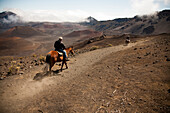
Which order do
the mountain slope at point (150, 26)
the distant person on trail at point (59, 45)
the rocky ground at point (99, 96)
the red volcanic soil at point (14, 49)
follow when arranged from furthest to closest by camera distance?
the mountain slope at point (150, 26) → the red volcanic soil at point (14, 49) → the distant person on trail at point (59, 45) → the rocky ground at point (99, 96)

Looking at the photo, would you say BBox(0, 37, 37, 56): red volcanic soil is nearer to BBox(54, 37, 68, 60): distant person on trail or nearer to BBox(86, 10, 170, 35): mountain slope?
BBox(54, 37, 68, 60): distant person on trail

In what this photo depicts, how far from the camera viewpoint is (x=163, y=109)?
291 cm

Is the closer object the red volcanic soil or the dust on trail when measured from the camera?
the dust on trail

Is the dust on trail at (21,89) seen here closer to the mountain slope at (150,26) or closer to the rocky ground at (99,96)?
the rocky ground at (99,96)

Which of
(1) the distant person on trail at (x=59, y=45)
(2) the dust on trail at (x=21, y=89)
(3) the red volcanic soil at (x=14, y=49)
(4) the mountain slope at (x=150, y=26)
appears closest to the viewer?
(2) the dust on trail at (x=21, y=89)

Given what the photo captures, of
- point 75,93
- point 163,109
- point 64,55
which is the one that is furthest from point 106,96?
point 64,55

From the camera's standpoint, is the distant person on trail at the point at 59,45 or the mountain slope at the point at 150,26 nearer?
the distant person on trail at the point at 59,45

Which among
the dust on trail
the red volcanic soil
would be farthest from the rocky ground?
the red volcanic soil

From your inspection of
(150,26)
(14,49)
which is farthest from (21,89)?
(150,26)

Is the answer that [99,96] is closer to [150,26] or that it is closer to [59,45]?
[59,45]

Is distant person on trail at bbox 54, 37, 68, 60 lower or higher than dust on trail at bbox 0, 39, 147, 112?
higher

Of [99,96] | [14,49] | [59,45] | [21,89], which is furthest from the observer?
[14,49]

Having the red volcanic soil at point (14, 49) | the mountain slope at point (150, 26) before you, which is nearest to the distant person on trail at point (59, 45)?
the red volcanic soil at point (14, 49)

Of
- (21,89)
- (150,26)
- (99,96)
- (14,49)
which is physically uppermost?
(150,26)
